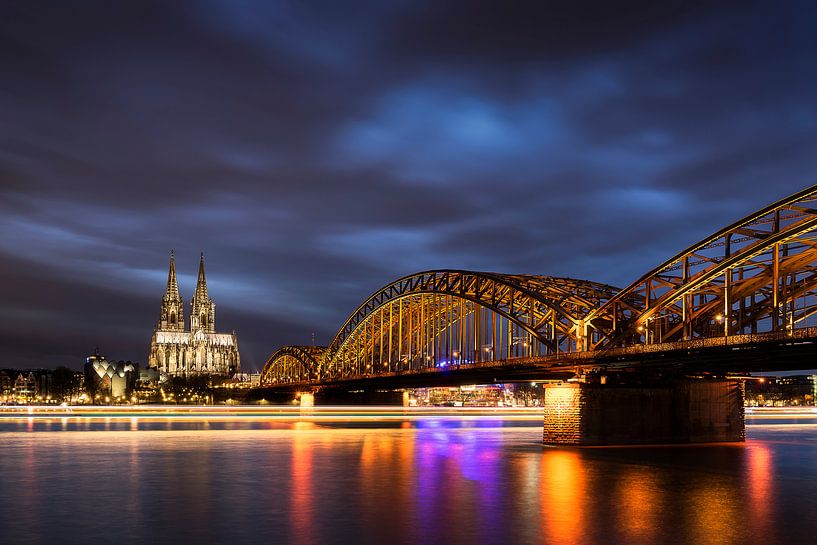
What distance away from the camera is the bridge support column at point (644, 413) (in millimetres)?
61791

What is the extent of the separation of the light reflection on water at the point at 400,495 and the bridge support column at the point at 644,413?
4581 millimetres

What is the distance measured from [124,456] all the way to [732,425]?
147 ft

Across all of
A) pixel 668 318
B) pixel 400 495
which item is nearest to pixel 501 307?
pixel 668 318

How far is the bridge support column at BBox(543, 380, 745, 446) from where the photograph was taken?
203 ft

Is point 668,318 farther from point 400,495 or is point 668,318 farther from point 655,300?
point 400,495

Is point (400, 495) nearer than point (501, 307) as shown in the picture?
Yes

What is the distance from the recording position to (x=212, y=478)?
37.9 meters

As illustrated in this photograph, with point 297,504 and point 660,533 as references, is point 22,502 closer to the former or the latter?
point 297,504

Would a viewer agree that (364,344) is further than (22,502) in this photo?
Yes

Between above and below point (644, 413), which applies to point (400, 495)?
below

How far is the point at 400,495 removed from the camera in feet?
106

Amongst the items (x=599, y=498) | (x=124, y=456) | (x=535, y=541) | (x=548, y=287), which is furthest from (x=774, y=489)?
(x=548, y=287)

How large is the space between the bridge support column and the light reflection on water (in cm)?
458

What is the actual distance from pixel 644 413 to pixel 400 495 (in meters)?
36.4
